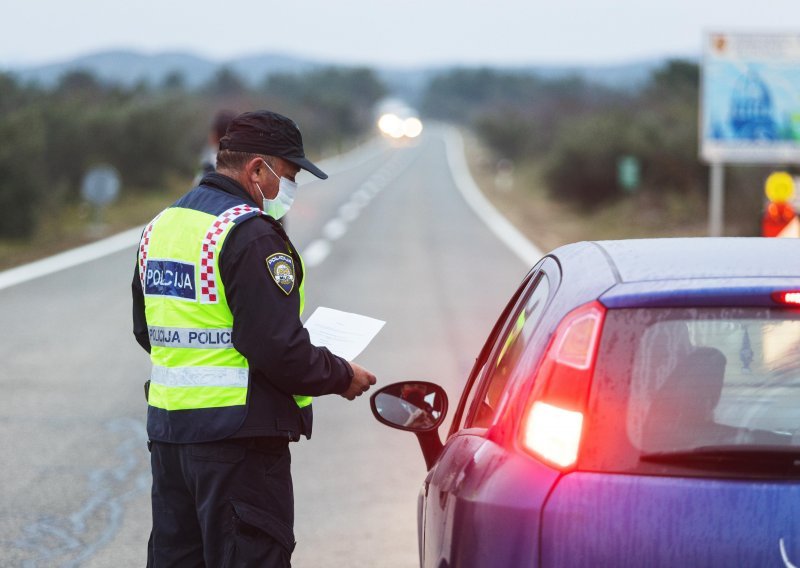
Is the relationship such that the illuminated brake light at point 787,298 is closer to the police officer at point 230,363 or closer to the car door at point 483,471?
the car door at point 483,471

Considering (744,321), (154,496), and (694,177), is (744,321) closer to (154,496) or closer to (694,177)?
(154,496)

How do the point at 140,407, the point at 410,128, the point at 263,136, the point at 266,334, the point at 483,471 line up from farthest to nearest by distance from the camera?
the point at 410,128
the point at 140,407
the point at 263,136
the point at 266,334
the point at 483,471

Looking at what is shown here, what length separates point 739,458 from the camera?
7.77 ft

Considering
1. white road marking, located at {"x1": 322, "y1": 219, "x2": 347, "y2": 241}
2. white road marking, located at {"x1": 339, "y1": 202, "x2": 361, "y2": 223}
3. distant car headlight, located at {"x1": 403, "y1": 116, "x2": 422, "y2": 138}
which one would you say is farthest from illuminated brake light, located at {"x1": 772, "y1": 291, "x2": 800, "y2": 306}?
distant car headlight, located at {"x1": 403, "y1": 116, "x2": 422, "y2": 138}

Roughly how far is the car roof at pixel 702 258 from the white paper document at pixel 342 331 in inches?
32.9

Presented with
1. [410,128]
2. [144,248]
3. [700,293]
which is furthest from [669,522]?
[410,128]

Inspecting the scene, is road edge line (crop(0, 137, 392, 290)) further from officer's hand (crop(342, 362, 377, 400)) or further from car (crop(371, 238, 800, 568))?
car (crop(371, 238, 800, 568))

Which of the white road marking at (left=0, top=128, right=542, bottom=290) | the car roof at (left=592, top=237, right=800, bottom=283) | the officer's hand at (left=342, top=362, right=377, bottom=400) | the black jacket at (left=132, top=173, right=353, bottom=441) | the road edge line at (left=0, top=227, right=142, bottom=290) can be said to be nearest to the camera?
the car roof at (left=592, top=237, right=800, bottom=283)

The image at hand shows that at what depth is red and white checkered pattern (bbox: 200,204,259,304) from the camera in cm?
326

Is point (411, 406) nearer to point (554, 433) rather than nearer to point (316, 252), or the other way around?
point (554, 433)

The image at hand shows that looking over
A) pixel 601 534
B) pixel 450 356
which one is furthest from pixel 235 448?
pixel 450 356

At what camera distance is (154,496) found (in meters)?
3.52

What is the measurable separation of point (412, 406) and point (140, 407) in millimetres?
4853

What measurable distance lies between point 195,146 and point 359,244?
2124 centimetres
